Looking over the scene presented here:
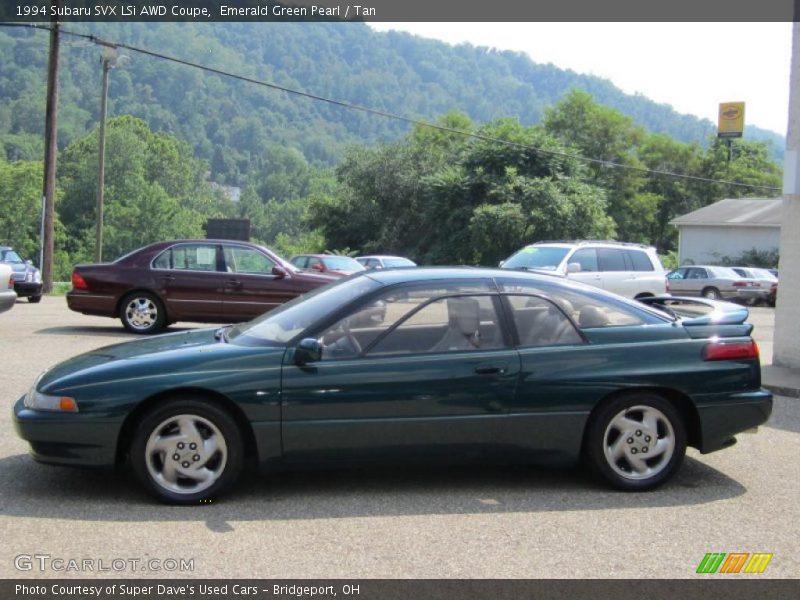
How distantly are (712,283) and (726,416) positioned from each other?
96.7 feet

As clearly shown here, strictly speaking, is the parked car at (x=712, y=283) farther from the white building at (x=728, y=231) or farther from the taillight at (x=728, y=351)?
the taillight at (x=728, y=351)

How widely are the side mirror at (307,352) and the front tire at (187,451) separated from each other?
53cm

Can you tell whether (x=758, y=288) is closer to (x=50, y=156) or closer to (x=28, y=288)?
(x=50, y=156)

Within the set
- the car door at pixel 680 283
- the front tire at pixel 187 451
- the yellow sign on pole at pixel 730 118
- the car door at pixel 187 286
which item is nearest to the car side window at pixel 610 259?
the car door at pixel 187 286

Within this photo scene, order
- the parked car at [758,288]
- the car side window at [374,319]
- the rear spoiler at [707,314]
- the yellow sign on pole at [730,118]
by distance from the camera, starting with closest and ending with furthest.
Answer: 1. the car side window at [374,319]
2. the rear spoiler at [707,314]
3. the parked car at [758,288]
4. the yellow sign on pole at [730,118]

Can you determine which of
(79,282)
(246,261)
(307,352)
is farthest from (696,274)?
(307,352)

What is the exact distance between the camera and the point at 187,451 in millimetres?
5410

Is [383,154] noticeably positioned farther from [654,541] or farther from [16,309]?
[654,541]

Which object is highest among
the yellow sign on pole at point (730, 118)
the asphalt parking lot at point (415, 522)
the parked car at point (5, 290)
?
the yellow sign on pole at point (730, 118)

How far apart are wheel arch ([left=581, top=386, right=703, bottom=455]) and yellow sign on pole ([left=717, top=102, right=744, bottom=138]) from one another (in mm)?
78543

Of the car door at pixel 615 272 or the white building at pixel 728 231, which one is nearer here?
the car door at pixel 615 272

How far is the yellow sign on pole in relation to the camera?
7969 cm

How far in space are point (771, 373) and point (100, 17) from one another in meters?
27.1

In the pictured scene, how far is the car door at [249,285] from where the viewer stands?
46.1ft
